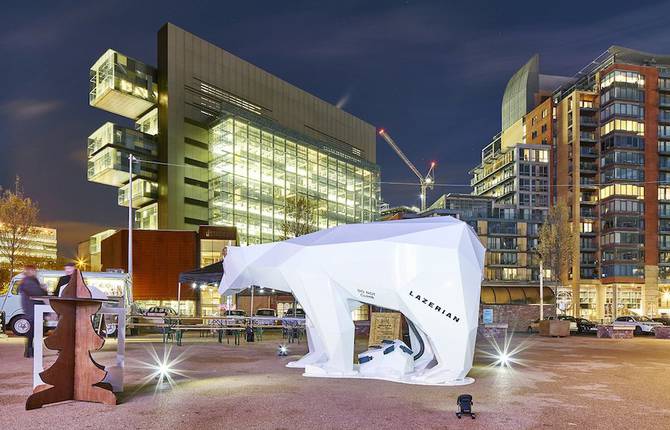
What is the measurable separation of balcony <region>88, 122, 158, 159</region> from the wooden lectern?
5780cm

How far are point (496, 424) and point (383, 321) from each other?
11227 mm

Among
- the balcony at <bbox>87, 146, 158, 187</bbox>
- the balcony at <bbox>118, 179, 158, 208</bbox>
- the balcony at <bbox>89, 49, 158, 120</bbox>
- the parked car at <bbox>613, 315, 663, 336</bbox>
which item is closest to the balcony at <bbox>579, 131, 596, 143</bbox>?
the parked car at <bbox>613, 315, 663, 336</bbox>

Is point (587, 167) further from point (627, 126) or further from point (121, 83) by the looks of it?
point (121, 83)

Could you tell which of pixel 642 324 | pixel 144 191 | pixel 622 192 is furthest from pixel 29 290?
pixel 622 192

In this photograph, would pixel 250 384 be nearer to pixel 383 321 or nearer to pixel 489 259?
pixel 383 321

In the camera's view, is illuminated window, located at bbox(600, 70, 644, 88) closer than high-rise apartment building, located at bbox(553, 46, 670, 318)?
No

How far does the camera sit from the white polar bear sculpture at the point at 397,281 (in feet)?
42.9

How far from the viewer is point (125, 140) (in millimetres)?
65062

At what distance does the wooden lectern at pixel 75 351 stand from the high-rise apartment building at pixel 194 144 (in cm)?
5352

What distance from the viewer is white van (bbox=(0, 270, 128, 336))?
90.6 ft

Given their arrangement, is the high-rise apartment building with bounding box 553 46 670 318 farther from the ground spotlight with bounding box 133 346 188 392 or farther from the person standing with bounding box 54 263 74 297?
the person standing with bounding box 54 263 74 297

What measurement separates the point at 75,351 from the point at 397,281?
22.2ft

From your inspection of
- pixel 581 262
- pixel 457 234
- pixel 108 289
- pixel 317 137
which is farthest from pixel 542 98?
pixel 457 234

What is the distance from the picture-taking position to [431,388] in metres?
12.6
